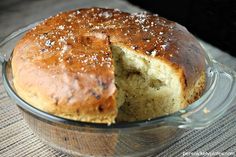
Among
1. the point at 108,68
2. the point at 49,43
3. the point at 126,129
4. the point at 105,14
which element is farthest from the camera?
the point at 105,14

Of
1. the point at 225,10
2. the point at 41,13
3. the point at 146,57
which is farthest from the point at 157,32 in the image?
the point at 41,13

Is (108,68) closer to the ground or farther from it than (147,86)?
farther from it

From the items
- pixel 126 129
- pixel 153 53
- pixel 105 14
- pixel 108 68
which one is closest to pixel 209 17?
pixel 105 14

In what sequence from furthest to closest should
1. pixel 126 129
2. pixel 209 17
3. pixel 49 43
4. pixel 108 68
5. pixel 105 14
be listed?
pixel 209 17
pixel 105 14
pixel 49 43
pixel 108 68
pixel 126 129

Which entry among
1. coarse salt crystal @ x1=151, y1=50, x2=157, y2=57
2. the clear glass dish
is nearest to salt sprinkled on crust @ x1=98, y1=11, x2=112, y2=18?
coarse salt crystal @ x1=151, y1=50, x2=157, y2=57

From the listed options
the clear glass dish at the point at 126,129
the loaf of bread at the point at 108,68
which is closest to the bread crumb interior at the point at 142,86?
the loaf of bread at the point at 108,68

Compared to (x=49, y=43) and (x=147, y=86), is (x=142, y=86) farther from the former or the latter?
(x=49, y=43)
